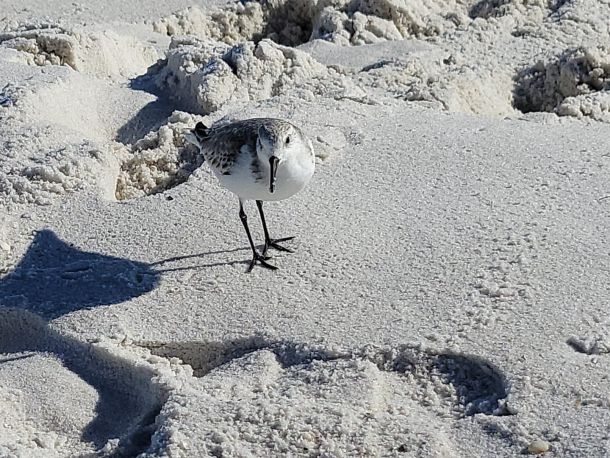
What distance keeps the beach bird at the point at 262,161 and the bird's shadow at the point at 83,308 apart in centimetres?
37

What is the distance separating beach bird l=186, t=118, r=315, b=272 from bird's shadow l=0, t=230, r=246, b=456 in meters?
0.37

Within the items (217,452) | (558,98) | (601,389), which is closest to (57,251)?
(217,452)

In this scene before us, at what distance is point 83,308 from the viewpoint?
4.06m

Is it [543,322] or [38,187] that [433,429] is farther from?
[38,187]

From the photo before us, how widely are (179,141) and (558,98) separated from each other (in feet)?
7.17

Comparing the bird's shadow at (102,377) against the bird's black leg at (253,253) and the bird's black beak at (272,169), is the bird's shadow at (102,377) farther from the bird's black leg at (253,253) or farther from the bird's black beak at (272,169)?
the bird's black beak at (272,169)

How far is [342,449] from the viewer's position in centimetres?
320

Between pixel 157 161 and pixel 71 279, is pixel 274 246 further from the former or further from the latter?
pixel 157 161

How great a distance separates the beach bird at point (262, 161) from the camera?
4.00 metres

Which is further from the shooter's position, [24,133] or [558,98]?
[558,98]

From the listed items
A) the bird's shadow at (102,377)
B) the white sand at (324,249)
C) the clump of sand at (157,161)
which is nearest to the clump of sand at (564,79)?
the white sand at (324,249)

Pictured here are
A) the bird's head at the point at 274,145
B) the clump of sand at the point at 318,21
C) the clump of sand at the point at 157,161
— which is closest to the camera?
the bird's head at the point at 274,145

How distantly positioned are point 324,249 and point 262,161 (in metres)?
0.51

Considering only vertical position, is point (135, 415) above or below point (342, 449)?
below
